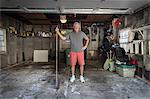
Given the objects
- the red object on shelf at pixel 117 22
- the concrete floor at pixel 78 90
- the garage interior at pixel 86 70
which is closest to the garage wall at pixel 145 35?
the garage interior at pixel 86 70


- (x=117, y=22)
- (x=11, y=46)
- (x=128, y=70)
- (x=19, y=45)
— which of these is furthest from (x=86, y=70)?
(x=19, y=45)

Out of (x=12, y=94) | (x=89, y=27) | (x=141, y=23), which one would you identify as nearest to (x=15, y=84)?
(x=12, y=94)

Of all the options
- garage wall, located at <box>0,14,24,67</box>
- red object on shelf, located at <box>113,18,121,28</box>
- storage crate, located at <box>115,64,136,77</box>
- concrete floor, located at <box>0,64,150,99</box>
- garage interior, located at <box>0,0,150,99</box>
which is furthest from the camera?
red object on shelf, located at <box>113,18,121,28</box>

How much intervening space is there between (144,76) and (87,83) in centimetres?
186

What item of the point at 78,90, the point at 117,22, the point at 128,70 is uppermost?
the point at 117,22

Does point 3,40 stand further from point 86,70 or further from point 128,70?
point 128,70

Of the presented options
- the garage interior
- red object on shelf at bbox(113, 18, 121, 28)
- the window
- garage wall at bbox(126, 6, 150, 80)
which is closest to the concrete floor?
the garage interior

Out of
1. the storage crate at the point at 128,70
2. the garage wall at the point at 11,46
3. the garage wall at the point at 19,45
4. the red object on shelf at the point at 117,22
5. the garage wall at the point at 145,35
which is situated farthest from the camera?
the garage wall at the point at 19,45

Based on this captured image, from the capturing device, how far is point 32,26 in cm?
1267

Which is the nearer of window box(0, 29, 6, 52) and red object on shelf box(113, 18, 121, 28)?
window box(0, 29, 6, 52)

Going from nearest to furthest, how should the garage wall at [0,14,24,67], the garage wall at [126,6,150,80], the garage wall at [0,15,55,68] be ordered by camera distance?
the garage wall at [126,6,150,80], the garage wall at [0,14,24,67], the garage wall at [0,15,55,68]

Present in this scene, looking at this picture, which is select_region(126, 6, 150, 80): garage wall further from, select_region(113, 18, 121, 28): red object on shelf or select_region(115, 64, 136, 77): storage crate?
select_region(113, 18, 121, 28): red object on shelf

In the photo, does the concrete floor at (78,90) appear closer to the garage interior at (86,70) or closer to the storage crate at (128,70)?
the garage interior at (86,70)

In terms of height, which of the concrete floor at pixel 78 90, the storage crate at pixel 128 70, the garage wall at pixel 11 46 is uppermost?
the garage wall at pixel 11 46
